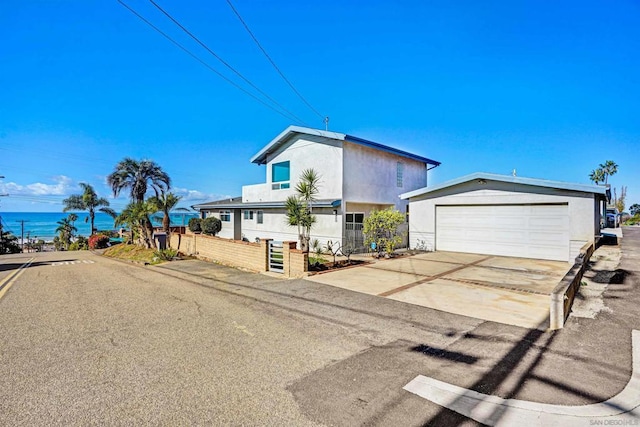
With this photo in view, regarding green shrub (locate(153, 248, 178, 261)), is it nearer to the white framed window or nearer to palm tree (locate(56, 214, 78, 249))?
the white framed window

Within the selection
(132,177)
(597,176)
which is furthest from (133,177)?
(597,176)

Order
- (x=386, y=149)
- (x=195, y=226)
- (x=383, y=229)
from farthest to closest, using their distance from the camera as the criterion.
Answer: (x=195, y=226)
(x=386, y=149)
(x=383, y=229)

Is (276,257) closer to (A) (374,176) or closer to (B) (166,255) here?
(B) (166,255)

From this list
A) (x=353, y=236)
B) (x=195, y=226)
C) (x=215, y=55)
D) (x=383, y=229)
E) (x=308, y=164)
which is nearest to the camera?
(x=215, y=55)

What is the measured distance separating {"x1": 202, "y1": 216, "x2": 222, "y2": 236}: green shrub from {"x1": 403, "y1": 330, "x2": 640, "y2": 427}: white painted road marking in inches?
846

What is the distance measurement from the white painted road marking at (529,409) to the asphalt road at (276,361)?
14cm

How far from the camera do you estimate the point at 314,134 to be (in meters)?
17.2

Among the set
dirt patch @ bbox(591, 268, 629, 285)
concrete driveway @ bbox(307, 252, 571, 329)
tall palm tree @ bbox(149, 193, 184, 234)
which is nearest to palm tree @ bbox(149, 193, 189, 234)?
tall palm tree @ bbox(149, 193, 184, 234)

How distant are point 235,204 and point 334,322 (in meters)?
17.2

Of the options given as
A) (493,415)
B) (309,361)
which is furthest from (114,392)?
(493,415)

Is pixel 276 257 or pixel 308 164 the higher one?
pixel 308 164

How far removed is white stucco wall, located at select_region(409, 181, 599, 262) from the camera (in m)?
12.0

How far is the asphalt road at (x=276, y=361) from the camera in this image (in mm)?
3240

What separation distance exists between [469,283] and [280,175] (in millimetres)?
14365
